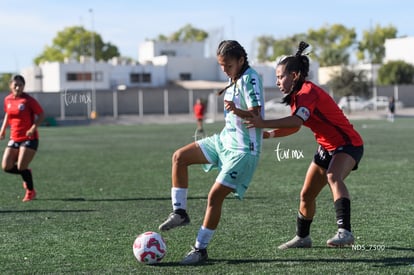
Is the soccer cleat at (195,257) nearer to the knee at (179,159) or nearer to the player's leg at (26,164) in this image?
the knee at (179,159)

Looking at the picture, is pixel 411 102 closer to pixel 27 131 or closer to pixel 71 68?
pixel 71 68

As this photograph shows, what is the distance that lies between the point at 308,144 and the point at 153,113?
1619 inches

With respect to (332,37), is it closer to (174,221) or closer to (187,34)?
(187,34)

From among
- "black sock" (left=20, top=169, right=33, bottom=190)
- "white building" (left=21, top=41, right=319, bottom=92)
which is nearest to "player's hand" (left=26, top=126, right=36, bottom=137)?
"black sock" (left=20, top=169, right=33, bottom=190)

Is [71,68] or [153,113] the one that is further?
[71,68]

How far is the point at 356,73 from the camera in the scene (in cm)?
7325

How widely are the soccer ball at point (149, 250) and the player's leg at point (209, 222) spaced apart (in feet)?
0.75

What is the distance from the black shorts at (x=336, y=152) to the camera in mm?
7195

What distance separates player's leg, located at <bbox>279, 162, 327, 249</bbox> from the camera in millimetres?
7398

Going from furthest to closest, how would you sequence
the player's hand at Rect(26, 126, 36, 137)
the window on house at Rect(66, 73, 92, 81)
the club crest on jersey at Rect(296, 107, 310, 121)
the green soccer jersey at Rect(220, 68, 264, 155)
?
the window on house at Rect(66, 73, 92, 81), the player's hand at Rect(26, 126, 36, 137), the club crest on jersey at Rect(296, 107, 310, 121), the green soccer jersey at Rect(220, 68, 264, 155)

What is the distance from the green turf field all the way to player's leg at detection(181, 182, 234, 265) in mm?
127

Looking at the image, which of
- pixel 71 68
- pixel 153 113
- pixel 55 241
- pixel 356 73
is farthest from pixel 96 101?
pixel 55 241

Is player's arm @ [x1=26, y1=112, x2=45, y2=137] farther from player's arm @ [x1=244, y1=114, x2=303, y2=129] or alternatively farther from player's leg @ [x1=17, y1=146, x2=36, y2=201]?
player's arm @ [x1=244, y1=114, x2=303, y2=129]

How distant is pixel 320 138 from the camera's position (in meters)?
7.25
